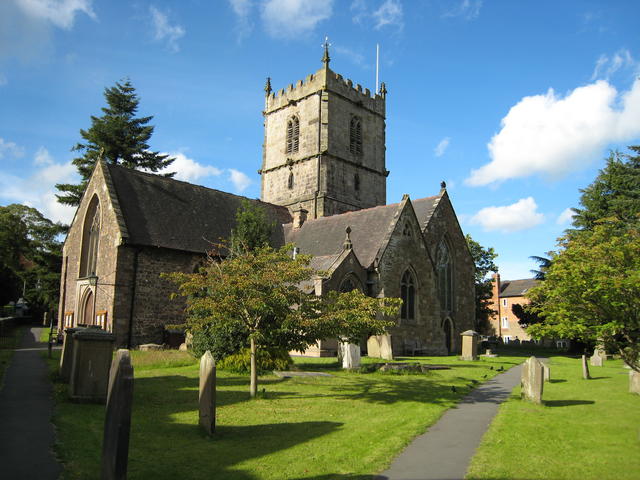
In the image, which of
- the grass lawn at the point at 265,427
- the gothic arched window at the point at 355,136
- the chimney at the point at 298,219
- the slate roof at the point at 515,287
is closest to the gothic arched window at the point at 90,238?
the chimney at the point at 298,219

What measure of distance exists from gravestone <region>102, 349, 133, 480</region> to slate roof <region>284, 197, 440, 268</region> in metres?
Answer: 21.7

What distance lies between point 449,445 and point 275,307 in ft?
18.4

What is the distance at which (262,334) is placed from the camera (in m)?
12.9

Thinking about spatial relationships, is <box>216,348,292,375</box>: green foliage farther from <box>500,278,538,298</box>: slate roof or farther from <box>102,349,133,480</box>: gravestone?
<box>500,278,538,298</box>: slate roof

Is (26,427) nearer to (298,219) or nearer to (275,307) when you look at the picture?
(275,307)

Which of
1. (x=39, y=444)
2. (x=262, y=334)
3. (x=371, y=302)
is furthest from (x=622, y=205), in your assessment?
(x=39, y=444)

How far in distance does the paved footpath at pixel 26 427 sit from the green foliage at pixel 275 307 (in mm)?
4151

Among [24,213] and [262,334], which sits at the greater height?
[24,213]

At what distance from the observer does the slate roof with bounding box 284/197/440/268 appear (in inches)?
1147

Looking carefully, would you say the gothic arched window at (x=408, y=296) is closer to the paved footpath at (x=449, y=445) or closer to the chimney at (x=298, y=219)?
the chimney at (x=298, y=219)

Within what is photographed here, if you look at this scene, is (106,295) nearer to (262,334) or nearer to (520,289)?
(262,334)

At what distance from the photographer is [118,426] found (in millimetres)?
6305

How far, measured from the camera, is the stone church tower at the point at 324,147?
137ft

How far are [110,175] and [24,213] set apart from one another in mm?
37523
